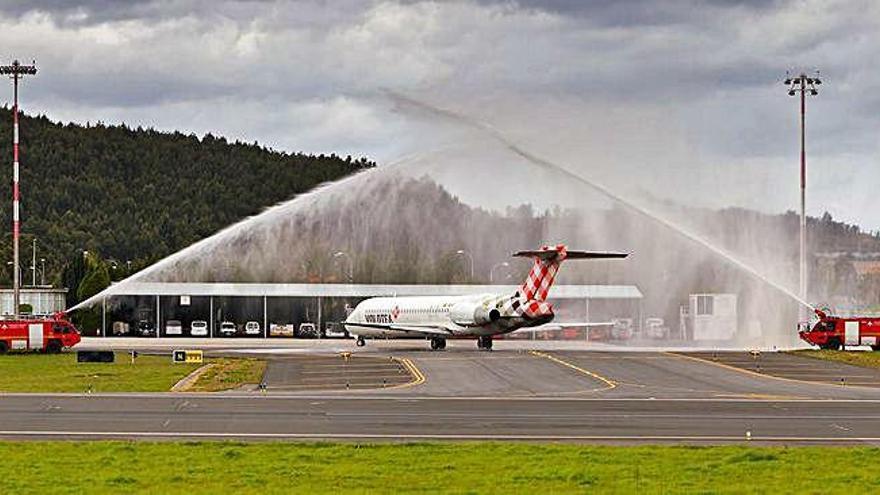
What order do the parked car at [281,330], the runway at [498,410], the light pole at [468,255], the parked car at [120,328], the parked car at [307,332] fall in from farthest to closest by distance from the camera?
the parked car at [281,330]
the parked car at [307,332]
the parked car at [120,328]
the light pole at [468,255]
the runway at [498,410]

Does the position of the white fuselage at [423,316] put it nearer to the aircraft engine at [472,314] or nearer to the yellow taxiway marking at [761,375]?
the aircraft engine at [472,314]

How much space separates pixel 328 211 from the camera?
111875 millimetres

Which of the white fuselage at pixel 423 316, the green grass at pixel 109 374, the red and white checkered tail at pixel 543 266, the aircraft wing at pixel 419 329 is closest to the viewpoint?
the green grass at pixel 109 374

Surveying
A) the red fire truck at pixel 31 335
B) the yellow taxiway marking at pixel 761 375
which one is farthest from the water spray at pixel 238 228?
the yellow taxiway marking at pixel 761 375

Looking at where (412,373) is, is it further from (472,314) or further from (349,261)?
(349,261)

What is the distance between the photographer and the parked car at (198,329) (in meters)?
149

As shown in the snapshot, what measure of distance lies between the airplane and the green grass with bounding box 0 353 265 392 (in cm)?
2235

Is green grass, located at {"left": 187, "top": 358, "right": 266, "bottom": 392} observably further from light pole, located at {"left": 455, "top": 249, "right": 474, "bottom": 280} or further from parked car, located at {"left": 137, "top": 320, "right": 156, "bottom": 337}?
parked car, located at {"left": 137, "top": 320, "right": 156, "bottom": 337}

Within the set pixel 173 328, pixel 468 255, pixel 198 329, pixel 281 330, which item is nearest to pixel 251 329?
pixel 281 330

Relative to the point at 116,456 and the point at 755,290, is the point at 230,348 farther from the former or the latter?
the point at 116,456

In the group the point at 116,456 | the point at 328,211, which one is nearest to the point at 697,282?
the point at 328,211

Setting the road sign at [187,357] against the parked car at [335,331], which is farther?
the parked car at [335,331]

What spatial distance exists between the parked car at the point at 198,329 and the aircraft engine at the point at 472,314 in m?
47.3

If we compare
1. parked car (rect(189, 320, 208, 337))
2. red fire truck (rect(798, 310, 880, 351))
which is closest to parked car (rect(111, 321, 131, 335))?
parked car (rect(189, 320, 208, 337))
